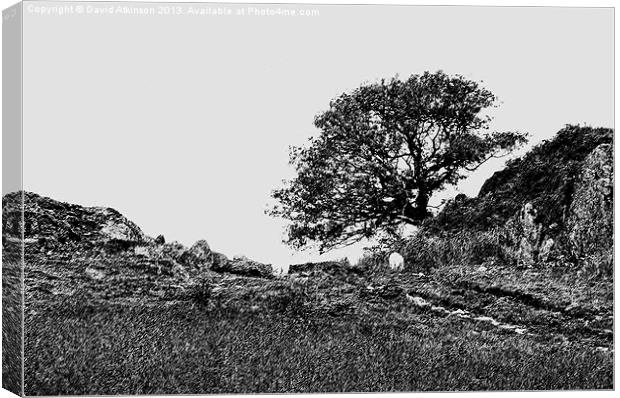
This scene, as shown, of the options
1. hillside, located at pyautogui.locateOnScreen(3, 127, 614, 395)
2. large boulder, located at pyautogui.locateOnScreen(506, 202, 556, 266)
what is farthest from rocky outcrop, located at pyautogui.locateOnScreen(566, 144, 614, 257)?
large boulder, located at pyautogui.locateOnScreen(506, 202, 556, 266)

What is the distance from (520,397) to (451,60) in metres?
4.17

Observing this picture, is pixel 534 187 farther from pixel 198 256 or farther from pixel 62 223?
pixel 62 223

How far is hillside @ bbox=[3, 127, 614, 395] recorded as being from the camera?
61.3 feet

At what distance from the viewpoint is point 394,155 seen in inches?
773

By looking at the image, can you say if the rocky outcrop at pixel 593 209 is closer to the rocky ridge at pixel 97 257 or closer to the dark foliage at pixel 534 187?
the dark foliage at pixel 534 187

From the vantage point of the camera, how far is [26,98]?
18.4 m

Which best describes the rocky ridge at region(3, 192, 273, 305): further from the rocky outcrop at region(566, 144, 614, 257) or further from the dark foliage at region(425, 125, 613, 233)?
the rocky outcrop at region(566, 144, 614, 257)

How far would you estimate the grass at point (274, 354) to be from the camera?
18.7m

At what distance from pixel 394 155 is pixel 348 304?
1916mm

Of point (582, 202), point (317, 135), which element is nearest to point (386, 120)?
point (317, 135)

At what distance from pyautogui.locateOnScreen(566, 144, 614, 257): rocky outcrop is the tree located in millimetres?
992

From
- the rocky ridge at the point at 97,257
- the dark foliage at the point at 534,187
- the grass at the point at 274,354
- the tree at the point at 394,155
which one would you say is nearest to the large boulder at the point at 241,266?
the rocky ridge at the point at 97,257

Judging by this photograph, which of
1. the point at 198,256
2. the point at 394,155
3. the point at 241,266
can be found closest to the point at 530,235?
the point at 394,155

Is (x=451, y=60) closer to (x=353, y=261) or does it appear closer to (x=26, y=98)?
(x=353, y=261)
